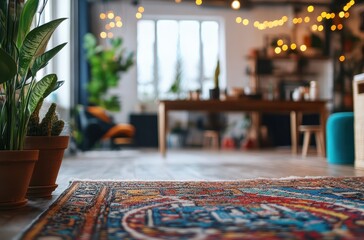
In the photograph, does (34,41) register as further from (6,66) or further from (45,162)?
(45,162)

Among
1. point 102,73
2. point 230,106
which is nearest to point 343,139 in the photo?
point 230,106

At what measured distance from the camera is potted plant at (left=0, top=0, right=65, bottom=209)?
1710 mm

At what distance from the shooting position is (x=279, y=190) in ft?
7.16

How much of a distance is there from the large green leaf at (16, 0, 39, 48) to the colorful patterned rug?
2.40 feet

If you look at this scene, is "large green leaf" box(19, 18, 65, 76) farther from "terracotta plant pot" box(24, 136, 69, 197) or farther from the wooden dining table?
the wooden dining table

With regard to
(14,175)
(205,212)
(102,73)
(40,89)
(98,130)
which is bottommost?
(205,212)

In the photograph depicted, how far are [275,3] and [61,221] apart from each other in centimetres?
967

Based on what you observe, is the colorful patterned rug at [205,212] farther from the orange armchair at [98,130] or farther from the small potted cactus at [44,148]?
the orange armchair at [98,130]

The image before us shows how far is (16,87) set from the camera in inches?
74.0

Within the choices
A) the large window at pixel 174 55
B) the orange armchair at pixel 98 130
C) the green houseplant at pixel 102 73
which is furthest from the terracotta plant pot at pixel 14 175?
the large window at pixel 174 55

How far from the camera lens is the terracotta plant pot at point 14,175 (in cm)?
168

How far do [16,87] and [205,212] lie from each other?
3.27 feet

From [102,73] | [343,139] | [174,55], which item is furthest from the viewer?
[174,55]

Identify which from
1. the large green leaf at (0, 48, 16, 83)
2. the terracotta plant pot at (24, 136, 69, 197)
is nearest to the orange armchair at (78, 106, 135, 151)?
the terracotta plant pot at (24, 136, 69, 197)
